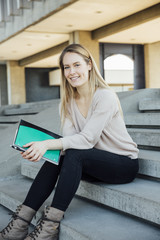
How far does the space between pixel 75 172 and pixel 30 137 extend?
319 millimetres

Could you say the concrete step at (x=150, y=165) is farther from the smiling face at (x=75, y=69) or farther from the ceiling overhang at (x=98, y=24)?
the ceiling overhang at (x=98, y=24)

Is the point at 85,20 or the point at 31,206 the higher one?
the point at 85,20

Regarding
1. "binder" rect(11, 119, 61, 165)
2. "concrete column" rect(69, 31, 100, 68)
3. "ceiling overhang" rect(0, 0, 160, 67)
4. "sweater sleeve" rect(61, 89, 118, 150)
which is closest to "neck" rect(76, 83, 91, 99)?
"sweater sleeve" rect(61, 89, 118, 150)

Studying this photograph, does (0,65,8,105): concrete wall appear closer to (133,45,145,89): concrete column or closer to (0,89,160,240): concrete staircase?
(133,45,145,89): concrete column

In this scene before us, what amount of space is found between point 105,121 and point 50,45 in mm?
12602

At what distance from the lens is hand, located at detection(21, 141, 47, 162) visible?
1723 millimetres

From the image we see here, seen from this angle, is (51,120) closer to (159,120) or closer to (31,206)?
(159,120)

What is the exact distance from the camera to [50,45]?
14.0 m

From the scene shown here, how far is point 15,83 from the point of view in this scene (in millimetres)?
18031

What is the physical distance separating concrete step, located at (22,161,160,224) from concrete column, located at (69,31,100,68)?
961 cm

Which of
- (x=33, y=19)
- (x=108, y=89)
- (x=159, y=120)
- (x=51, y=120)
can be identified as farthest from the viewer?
(x=33, y=19)

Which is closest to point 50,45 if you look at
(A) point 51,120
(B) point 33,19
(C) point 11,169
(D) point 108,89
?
(B) point 33,19

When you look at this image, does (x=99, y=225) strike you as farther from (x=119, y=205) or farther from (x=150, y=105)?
(x=150, y=105)

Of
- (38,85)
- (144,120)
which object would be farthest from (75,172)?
(38,85)
